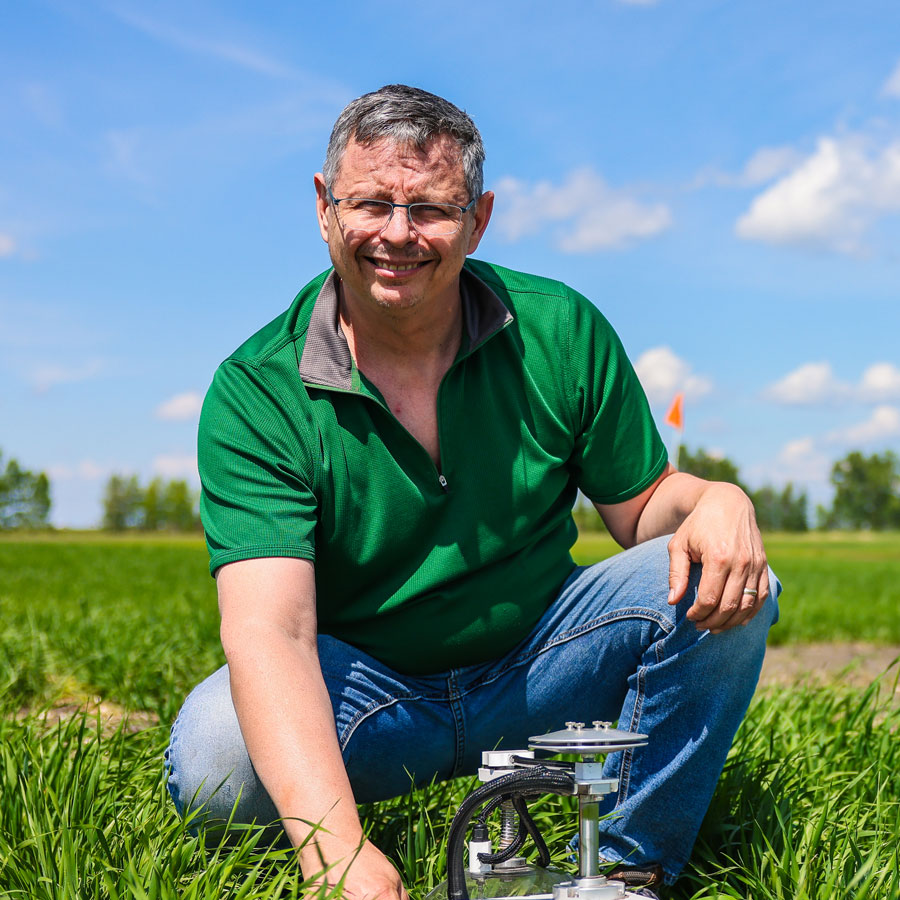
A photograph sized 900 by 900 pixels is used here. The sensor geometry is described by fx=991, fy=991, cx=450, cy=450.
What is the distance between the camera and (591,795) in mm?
1538

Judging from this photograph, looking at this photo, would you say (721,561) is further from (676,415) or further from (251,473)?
(676,415)

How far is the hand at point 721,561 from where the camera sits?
1944 millimetres

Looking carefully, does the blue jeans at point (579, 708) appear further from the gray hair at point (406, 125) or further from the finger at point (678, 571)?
the gray hair at point (406, 125)

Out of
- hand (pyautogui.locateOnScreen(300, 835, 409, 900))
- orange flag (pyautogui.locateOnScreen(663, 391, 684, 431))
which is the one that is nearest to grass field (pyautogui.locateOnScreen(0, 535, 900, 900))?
hand (pyautogui.locateOnScreen(300, 835, 409, 900))

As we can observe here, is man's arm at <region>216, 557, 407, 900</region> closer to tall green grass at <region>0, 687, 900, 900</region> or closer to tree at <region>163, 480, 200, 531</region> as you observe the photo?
tall green grass at <region>0, 687, 900, 900</region>

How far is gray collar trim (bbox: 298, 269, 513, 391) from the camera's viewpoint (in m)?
2.17

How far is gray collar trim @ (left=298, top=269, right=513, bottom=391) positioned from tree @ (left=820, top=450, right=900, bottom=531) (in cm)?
10570

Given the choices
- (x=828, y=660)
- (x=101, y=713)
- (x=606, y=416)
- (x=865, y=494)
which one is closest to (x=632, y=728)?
(x=606, y=416)

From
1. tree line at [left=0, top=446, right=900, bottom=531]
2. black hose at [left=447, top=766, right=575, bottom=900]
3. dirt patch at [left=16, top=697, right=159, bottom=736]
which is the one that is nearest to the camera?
black hose at [left=447, top=766, right=575, bottom=900]

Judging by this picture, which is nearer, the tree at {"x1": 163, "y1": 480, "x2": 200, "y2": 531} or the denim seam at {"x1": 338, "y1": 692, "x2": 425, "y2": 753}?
Result: the denim seam at {"x1": 338, "y1": 692, "x2": 425, "y2": 753}

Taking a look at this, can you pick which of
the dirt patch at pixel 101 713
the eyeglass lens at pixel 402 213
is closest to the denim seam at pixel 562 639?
the eyeglass lens at pixel 402 213

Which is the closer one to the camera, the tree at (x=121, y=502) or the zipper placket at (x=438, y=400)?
the zipper placket at (x=438, y=400)

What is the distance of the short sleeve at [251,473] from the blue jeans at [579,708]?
0.34 metres

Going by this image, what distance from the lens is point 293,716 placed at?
1760 millimetres
